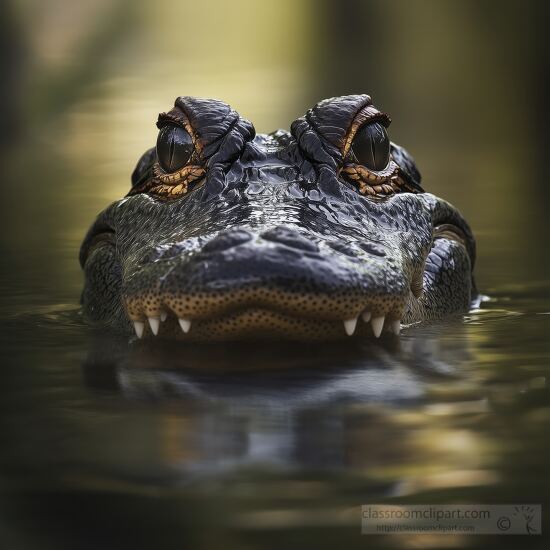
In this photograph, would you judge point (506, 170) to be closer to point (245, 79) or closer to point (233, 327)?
point (233, 327)

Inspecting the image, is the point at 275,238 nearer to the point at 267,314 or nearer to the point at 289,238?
the point at 289,238

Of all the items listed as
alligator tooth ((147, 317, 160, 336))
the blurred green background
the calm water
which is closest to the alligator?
alligator tooth ((147, 317, 160, 336))

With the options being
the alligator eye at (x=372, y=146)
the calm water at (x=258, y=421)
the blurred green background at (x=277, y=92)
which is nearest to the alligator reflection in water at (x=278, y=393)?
the calm water at (x=258, y=421)

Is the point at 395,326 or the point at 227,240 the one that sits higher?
the point at 227,240

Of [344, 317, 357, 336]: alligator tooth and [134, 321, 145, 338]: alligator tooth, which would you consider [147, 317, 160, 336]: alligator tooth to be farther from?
[344, 317, 357, 336]: alligator tooth

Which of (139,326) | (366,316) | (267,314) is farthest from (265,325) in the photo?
(139,326)

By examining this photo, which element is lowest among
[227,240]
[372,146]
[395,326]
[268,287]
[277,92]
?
[395,326]

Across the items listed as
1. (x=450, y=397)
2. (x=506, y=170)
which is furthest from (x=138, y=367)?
(x=506, y=170)
